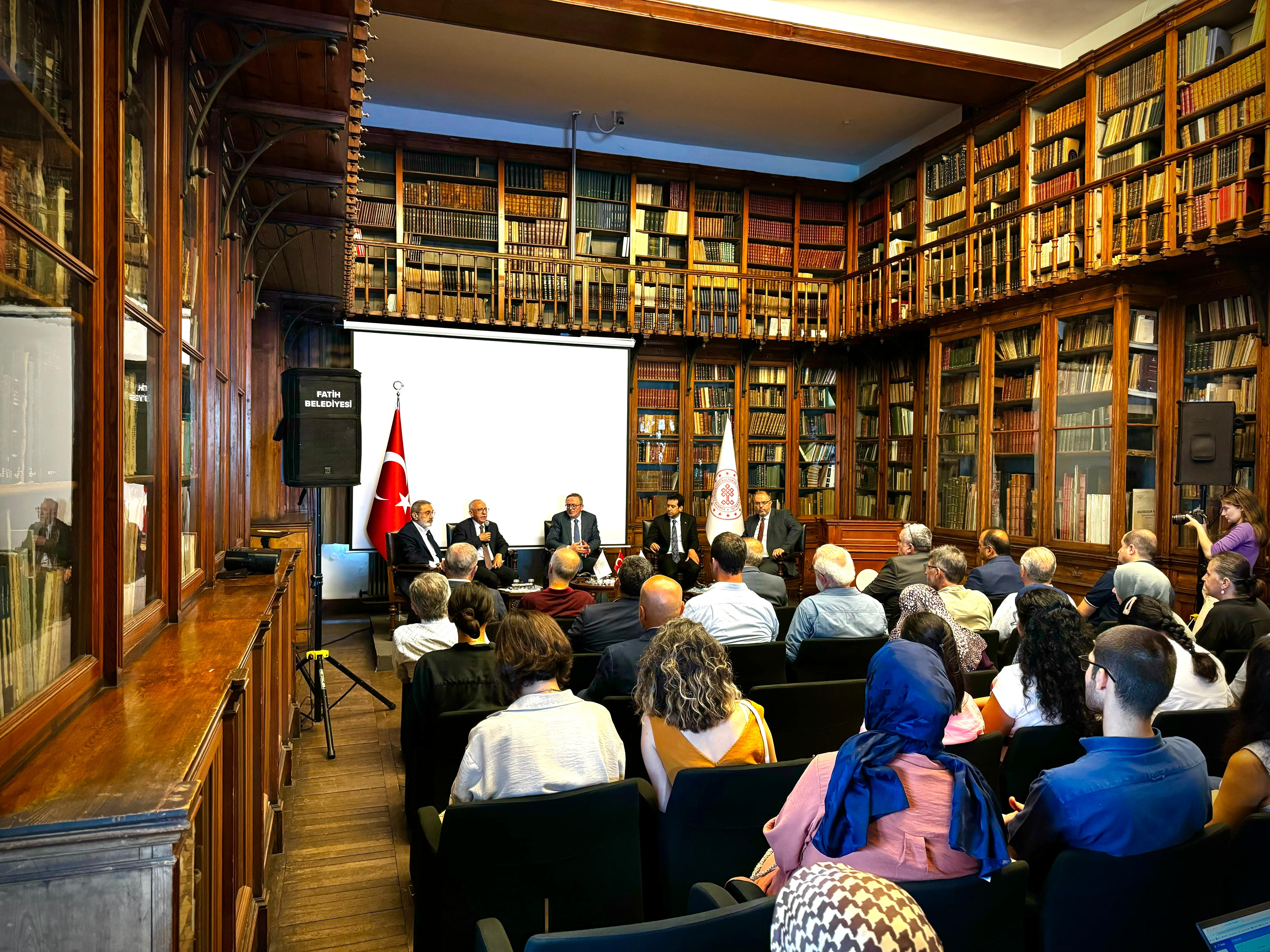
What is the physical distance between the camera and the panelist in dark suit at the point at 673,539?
340 inches

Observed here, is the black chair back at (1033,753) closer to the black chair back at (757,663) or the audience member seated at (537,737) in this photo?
the black chair back at (757,663)

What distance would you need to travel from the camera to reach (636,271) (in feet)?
31.4

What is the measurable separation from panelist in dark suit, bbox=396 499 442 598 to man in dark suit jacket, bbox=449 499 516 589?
0.25 metres

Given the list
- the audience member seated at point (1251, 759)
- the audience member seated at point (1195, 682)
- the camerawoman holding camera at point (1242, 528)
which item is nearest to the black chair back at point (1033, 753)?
the audience member seated at point (1195, 682)

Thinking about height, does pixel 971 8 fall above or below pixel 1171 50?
above

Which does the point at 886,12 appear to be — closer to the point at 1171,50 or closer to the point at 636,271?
the point at 1171,50

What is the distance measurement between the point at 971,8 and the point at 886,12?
0.71 m

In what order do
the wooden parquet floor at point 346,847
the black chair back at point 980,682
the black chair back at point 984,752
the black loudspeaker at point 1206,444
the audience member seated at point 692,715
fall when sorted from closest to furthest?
the audience member seated at point 692,715 < the black chair back at point 984,752 < the wooden parquet floor at point 346,847 < the black chair back at point 980,682 < the black loudspeaker at point 1206,444

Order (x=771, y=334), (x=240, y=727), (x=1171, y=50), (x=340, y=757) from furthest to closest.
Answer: (x=771, y=334)
(x=1171, y=50)
(x=340, y=757)
(x=240, y=727)

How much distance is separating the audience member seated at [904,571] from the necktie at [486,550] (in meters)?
3.79

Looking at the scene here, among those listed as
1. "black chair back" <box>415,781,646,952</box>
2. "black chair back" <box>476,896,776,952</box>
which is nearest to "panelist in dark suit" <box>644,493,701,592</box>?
"black chair back" <box>415,781,646,952</box>

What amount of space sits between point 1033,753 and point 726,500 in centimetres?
646

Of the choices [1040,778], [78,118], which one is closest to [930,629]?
[1040,778]

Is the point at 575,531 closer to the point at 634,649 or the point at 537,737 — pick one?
the point at 634,649
